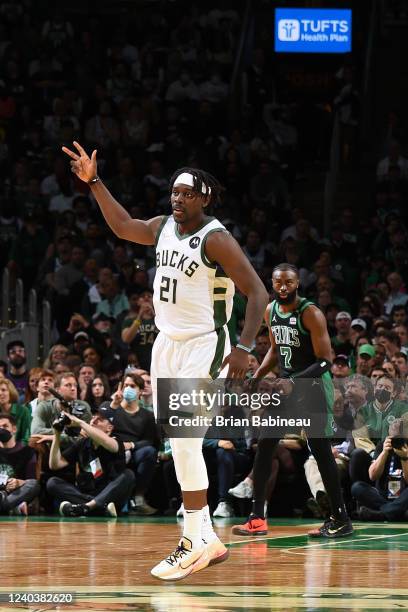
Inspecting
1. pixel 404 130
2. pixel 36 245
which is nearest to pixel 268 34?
pixel 404 130

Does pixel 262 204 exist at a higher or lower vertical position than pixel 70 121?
lower

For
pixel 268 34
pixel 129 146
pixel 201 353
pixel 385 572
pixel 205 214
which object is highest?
pixel 268 34

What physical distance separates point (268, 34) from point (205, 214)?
13419 mm

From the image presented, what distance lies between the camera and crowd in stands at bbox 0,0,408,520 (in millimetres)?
11992

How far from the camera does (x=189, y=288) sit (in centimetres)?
691

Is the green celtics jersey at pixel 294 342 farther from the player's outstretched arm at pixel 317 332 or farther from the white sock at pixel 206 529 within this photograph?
the white sock at pixel 206 529

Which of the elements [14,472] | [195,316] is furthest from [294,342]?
[14,472]

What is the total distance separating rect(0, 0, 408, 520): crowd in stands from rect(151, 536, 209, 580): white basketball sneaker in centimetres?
444

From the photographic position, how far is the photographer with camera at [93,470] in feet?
38.2

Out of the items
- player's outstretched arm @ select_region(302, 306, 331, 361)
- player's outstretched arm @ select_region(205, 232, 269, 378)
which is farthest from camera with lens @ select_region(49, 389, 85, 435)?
player's outstretched arm @ select_region(205, 232, 269, 378)

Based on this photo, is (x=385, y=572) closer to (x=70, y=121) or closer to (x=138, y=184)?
(x=138, y=184)

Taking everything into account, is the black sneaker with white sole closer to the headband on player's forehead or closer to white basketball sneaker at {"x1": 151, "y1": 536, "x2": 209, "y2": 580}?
white basketball sneaker at {"x1": 151, "y1": 536, "x2": 209, "y2": 580}

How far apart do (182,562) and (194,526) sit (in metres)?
0.21

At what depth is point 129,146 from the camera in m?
18.8
